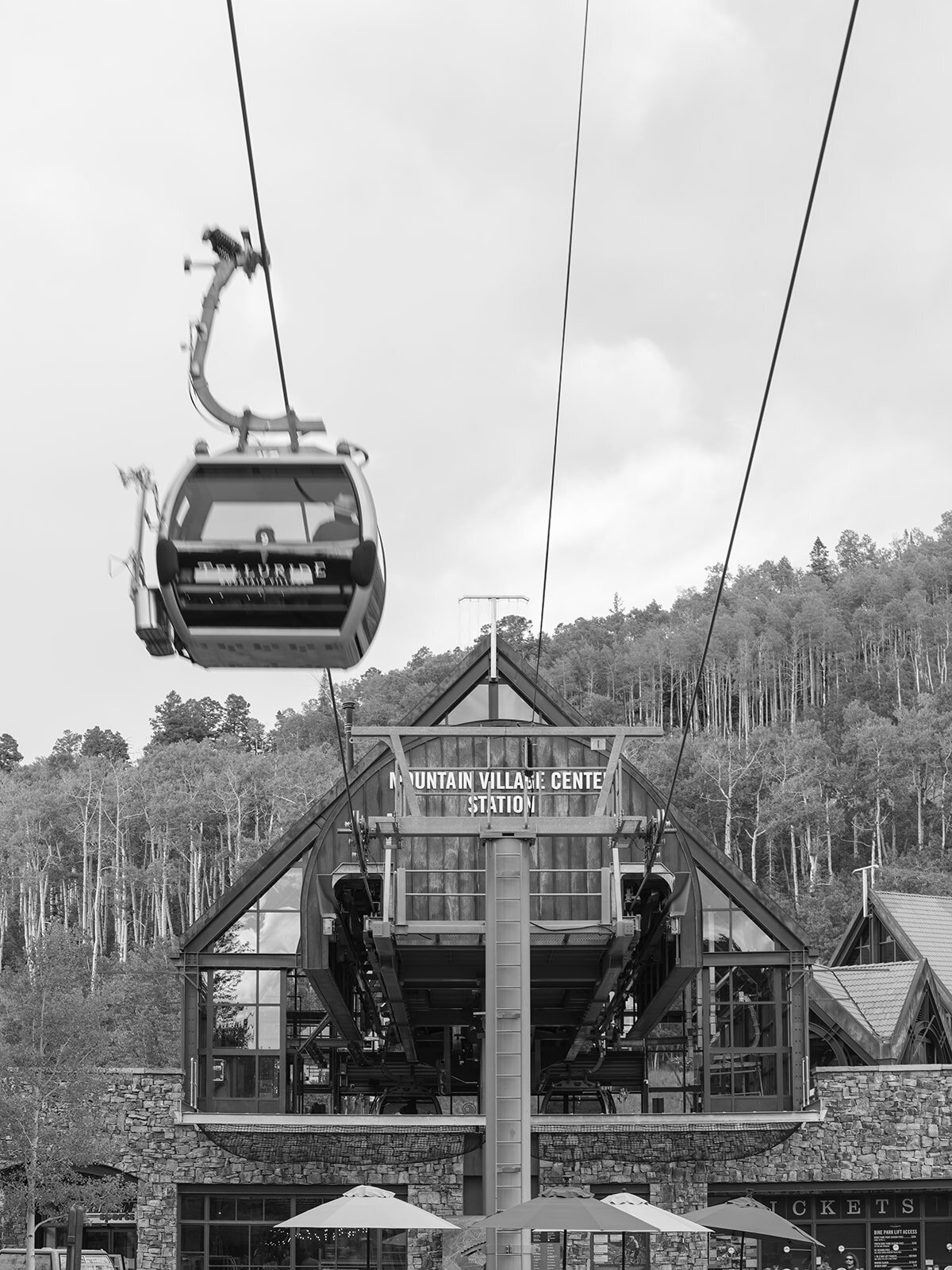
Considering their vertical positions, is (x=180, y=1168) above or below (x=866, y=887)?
below

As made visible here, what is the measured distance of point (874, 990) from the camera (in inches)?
1214

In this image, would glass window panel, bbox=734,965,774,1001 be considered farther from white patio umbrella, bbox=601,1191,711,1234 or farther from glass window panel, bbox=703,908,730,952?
white patio umbrella, bbox=601,1191,711,1234

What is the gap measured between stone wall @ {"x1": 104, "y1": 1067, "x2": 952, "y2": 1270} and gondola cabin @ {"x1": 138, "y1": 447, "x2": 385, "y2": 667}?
1927cm

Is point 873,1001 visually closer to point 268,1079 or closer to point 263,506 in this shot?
point 268,1079

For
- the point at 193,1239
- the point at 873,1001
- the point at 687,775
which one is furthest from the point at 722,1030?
the point at 687,775

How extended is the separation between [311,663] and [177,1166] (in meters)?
19.8

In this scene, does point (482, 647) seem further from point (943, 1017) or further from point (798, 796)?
point (798, 796)

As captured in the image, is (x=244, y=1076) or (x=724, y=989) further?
(x=724, y=989)

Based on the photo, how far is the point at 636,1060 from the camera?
27859 mm

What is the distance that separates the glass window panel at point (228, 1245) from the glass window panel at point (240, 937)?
4.49 m

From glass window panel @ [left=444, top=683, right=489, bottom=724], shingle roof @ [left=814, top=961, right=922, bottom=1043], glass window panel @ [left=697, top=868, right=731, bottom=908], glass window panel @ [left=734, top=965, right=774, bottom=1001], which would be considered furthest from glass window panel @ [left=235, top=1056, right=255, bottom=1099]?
Answer: shingle roof @ [left=814, top=961, right=922, bottom=1043]

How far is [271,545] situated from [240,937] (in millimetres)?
19239

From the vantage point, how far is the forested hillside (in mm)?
84812

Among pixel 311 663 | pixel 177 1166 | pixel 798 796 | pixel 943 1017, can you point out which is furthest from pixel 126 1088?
pixel 798 796
